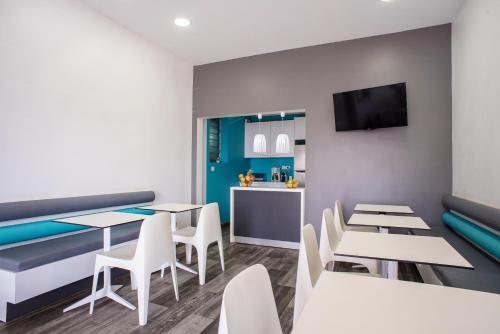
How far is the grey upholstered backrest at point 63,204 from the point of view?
2.68m

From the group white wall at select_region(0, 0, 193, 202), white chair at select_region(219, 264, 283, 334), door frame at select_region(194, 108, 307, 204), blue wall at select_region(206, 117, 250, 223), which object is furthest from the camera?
blue wall at select_region(206, 117, 250, 223)

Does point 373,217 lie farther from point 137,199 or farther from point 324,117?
point 137,199

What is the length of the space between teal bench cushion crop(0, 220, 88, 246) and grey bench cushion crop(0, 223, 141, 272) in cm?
7

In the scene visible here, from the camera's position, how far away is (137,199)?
399 cm

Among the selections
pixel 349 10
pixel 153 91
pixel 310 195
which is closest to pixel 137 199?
pixel 153 91

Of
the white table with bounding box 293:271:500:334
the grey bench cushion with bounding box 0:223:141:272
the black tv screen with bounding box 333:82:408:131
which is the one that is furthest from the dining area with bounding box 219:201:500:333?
the black tv screen with bounding box 333:82:408:131

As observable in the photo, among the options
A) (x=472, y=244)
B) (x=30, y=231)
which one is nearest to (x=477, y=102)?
(x=472, y=244)

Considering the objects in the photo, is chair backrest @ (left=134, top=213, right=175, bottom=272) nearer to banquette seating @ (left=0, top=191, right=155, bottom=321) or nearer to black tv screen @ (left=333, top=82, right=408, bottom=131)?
banquette seating @ (left=0, top=191, right=155, bottom=321)

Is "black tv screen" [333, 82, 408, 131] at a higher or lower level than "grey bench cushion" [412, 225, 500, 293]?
higher

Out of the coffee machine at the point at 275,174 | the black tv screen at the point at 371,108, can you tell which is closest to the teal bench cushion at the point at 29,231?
the black tv screen at the point at 371,108

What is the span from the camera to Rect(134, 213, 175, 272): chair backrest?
7.69ft

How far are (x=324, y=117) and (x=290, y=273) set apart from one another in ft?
7.29

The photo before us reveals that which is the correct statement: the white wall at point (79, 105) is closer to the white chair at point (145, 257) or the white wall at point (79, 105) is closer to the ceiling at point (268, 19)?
the ceiling at point (268, 19)

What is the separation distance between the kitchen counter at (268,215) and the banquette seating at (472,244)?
165 cm
